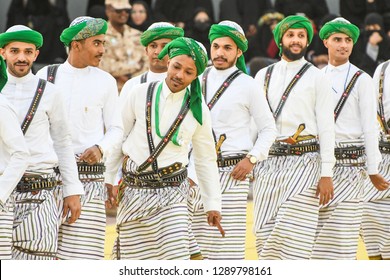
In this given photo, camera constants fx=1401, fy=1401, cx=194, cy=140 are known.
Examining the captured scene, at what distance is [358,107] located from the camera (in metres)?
11.5

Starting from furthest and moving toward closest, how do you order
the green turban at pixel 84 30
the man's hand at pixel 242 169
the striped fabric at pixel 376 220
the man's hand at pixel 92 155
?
the striped fabric at pixel 376 220
the man's hand at pixel 242 169
the green turban at pixel 84 30
the man's hand at pixel 92 155

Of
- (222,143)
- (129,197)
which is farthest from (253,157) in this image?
(129,197)

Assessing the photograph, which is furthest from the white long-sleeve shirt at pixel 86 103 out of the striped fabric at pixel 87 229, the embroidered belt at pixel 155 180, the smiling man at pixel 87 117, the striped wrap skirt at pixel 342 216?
the striped wrap skirt at pixel 342 216

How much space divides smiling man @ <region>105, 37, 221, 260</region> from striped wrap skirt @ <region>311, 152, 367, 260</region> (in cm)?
214

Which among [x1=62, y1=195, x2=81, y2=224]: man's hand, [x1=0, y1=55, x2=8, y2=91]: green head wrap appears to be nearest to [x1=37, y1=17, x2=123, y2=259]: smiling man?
[x1=62, y1=195, x2=81, y2=224]: man's hand

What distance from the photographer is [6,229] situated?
8.91 meters

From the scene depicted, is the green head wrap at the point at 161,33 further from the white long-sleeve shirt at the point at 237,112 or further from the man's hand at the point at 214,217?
the man's hand at the point at 214,217

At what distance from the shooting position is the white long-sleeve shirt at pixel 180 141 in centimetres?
948

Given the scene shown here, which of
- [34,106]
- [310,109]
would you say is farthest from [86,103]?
[310,109]

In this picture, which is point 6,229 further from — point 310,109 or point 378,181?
point 378,181

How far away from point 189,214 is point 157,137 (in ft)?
2.48

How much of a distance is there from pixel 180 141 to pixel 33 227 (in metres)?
1.15

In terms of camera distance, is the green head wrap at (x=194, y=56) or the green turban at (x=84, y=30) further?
the green turban at (x=84, y=30)

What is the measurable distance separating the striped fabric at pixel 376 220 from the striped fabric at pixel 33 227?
3.93 m
